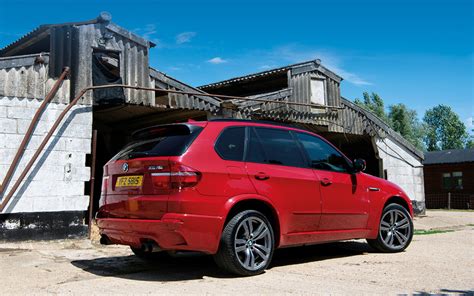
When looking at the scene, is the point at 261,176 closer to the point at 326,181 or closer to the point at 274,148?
the point at 274,148

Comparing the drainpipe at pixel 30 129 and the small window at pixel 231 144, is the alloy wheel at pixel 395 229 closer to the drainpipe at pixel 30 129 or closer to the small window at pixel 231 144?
the small window at pixel 231 144

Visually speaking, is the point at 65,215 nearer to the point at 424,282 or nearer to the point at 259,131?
the point at 259,131

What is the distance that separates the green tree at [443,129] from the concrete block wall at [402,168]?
54.4 m

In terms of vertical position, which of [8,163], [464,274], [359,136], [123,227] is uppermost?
[359,136]

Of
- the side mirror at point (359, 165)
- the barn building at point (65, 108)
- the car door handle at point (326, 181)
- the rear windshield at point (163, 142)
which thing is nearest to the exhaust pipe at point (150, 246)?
the rear windshield at point (163, 142)

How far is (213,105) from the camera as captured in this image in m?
12.1

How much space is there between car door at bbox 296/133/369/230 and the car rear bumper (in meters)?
1.82

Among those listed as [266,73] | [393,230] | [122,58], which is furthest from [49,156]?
[266,73]

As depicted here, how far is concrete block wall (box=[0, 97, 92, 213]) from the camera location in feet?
28.3

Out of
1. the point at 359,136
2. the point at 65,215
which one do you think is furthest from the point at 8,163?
the point at 359,136

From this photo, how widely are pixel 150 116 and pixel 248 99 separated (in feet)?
11.2

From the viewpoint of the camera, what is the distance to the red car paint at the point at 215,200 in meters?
4.79

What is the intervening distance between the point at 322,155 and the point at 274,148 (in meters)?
0.96

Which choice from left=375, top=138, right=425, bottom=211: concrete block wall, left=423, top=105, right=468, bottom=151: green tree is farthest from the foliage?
left=375, top=138, right=425, bottom=211: concrete block wall
